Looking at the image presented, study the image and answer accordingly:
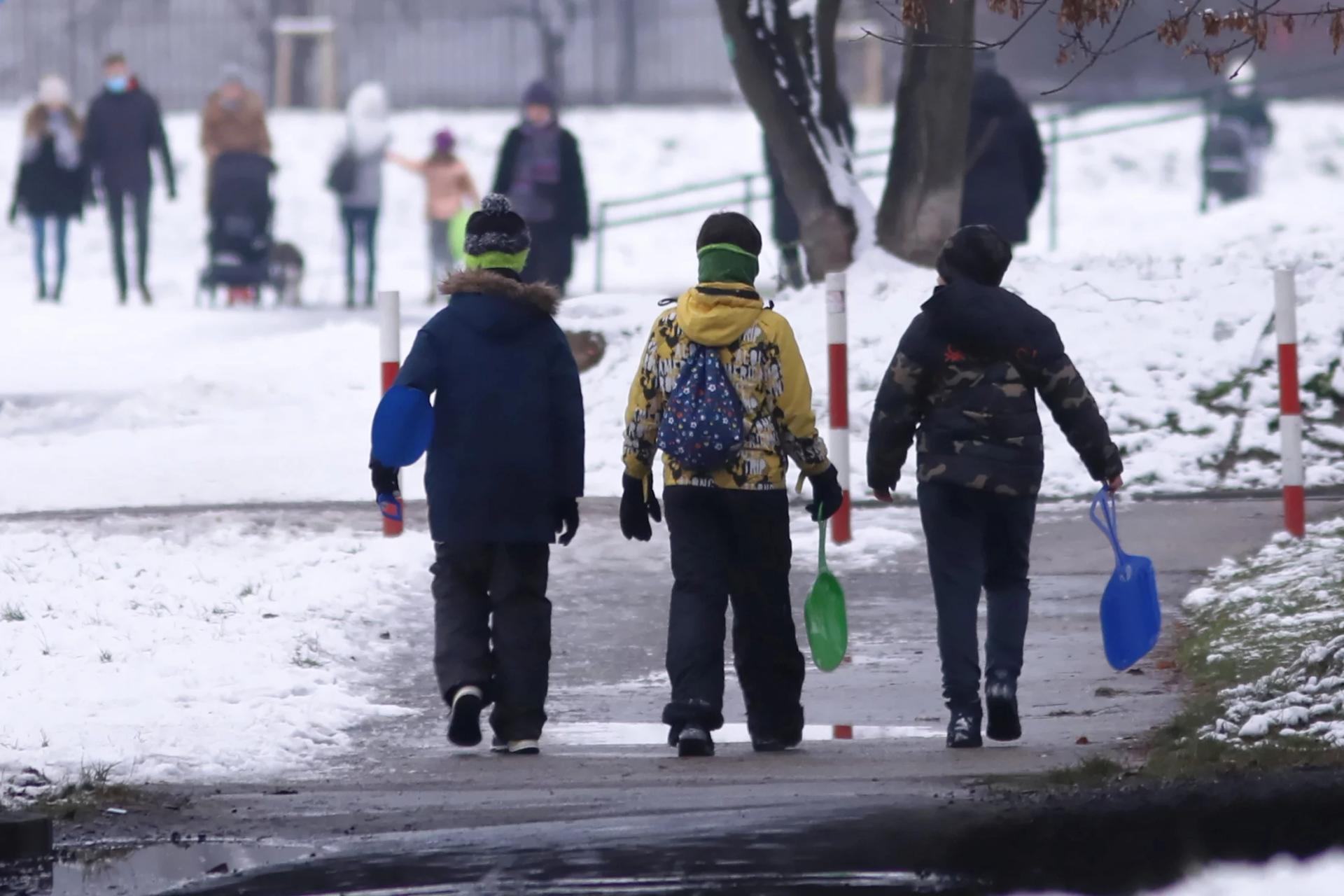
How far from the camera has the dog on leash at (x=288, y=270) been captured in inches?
948

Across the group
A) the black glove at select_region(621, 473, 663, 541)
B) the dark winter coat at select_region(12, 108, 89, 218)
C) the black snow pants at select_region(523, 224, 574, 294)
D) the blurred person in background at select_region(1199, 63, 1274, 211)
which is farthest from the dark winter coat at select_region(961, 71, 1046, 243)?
the blurred person in background at select_region(1199, 63, 1274, 211)

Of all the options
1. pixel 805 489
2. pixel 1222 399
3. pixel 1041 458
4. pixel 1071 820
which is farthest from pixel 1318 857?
pixel 1222 399

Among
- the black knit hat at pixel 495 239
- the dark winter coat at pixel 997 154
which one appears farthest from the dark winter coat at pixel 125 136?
the black knit hat at pixel 495 239

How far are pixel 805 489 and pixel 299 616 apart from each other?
344 cm

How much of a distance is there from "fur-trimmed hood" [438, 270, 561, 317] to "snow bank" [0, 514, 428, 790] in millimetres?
1381

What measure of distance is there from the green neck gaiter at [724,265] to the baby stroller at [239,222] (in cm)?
1611

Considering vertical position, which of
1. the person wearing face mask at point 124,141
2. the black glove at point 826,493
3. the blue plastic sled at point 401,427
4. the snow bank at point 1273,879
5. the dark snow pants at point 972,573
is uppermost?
the person wearing face mask at point 124,141

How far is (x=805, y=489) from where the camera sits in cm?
1173

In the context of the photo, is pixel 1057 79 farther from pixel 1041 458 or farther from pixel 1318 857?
pixel 1318 857

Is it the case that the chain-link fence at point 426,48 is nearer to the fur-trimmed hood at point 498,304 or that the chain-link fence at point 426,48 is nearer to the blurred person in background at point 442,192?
the blurred person in background at point 442,192

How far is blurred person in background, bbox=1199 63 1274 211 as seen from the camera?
29.1 meters

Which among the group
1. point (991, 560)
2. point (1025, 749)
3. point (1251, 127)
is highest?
point (1251, 127)

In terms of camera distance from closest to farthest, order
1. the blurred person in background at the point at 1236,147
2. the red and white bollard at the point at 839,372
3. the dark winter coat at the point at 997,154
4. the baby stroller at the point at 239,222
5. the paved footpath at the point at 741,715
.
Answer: the paved footpath at the point at 741,715 < the red and white bollard at the point at 839,372 < the dark winter coat at the point at 997,154 < the baby stroller at the point at 239,222 < the blurred person in background at the point at 1236,147

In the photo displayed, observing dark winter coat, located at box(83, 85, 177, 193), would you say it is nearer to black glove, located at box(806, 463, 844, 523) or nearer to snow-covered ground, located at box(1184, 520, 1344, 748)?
snow-covered ground, located at box(1184, 520, 1344, 748)
